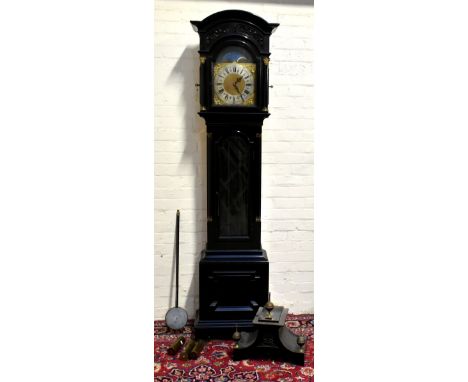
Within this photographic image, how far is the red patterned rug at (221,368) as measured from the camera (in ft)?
7.21

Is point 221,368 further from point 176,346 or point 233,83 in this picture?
point 233,83

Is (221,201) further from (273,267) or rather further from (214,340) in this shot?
(214,340)

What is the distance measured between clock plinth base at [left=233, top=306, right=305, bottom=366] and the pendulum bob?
13.1 inches

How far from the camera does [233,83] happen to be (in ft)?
8.75

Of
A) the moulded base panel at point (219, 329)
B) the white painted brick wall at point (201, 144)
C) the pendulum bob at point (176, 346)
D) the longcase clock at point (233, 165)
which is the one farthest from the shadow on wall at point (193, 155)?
the pendulum bob at point (176, 346)

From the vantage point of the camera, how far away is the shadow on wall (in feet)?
9.43

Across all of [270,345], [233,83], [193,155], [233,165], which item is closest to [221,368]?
[270,345]

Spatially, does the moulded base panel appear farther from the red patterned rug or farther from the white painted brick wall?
the white painted brick wall

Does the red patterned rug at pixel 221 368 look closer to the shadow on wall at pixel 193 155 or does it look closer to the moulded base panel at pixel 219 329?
the moulded base panel at pixel 219 329

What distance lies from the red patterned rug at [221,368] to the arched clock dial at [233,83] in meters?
1.46

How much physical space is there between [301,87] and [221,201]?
94cm

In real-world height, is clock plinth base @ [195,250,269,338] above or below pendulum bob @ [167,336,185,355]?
above

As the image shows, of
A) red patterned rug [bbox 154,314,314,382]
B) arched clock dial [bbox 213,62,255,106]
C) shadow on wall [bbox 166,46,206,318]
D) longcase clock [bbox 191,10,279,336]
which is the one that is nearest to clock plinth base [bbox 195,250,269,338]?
longcase clock [bbox 191,10,279,336]

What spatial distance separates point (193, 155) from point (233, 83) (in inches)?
21.6
